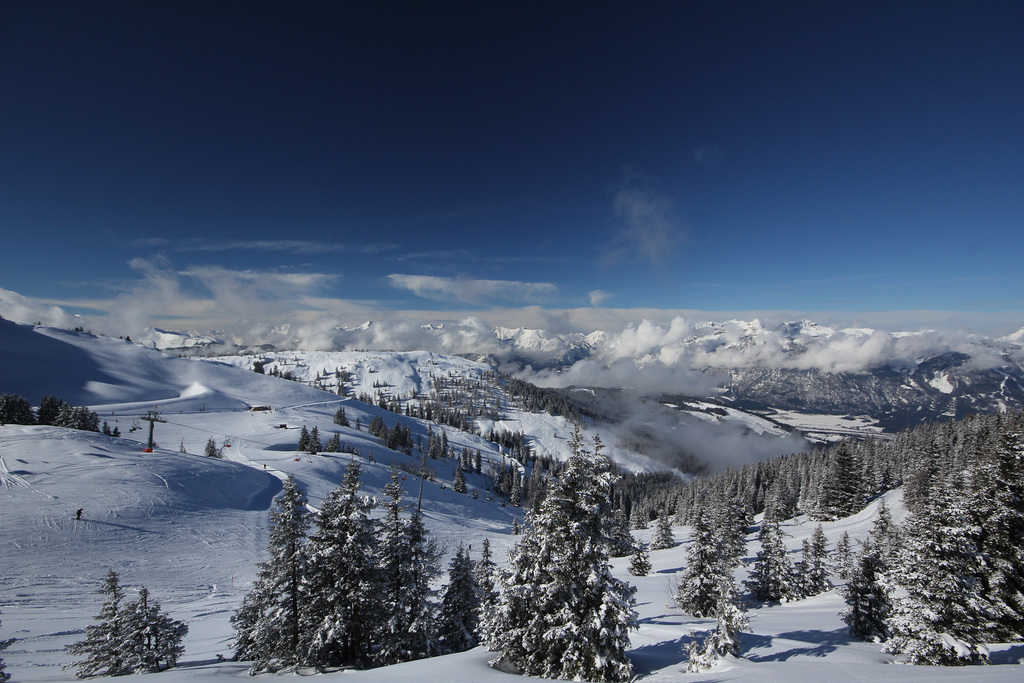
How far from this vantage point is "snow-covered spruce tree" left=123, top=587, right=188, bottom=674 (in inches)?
688

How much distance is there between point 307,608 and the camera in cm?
1872

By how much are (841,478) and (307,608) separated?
3200 inches

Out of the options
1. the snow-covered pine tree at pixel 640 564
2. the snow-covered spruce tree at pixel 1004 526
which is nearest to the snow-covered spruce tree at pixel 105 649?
the snow-covered spruce tree at pixel 1004 526

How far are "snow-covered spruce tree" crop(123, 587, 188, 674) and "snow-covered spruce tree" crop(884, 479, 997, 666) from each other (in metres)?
29.5

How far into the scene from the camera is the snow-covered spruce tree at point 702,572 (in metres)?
28.5

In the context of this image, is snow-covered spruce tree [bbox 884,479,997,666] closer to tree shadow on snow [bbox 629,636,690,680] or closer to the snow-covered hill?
the snow-covered hill

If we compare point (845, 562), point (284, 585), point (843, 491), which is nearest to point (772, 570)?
point (845, 562)

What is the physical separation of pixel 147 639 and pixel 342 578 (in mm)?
8604

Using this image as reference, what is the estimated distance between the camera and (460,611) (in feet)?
74.7

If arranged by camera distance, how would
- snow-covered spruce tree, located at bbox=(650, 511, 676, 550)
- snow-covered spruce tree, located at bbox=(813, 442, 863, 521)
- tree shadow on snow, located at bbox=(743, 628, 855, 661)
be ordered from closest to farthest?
tree shadow on snow, located at bbox=(743, 628, 855, 661), snow-covered spruce tree, located at bbox=(650, 511, 676, 550), snow-covered spruce tree, located at bbox=(813, 442, 863, 521)

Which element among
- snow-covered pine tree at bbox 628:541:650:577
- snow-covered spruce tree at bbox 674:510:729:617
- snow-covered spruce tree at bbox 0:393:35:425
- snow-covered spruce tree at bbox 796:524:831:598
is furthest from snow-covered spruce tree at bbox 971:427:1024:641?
snow-covered spruce tree at bbox 0:393:35:425

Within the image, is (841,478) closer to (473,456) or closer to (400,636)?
(400,636)

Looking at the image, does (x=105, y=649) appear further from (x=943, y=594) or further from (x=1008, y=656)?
(x=1008, y=656)

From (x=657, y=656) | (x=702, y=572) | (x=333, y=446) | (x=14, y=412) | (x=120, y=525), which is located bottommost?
(x=333, y=446)
